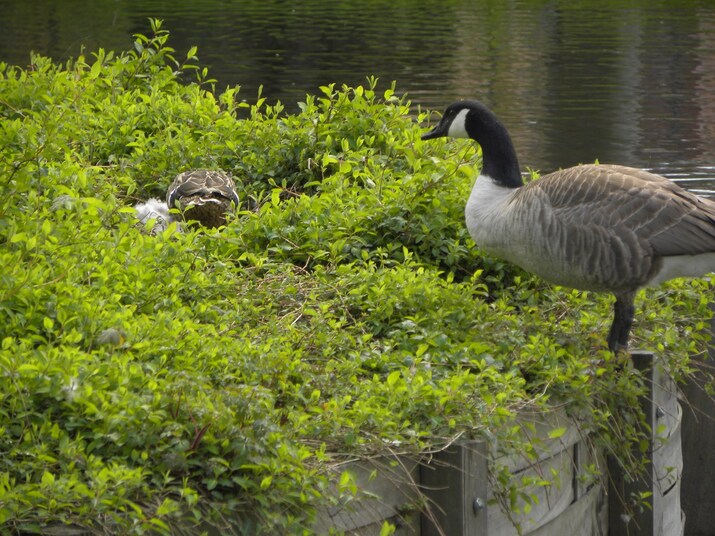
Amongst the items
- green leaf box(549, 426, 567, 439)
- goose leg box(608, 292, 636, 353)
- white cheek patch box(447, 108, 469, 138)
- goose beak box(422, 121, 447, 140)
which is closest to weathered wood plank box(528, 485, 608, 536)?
green leaf box(549, 426, 567, 439)

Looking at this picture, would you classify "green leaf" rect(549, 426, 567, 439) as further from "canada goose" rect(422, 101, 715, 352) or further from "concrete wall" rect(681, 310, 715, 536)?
"concrete wall" rect(681, 310, 715, 536)

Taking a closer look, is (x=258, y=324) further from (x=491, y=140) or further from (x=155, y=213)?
(x=155, y=213)

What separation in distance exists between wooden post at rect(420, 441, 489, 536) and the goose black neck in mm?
2284

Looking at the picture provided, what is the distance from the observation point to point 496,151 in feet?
21.8

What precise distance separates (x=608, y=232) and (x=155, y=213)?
3.00 metres

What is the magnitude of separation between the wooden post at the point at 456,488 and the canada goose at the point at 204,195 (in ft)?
10.1

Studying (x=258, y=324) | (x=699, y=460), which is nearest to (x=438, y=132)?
(x=258, y=324)

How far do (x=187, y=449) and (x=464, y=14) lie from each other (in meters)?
29.2

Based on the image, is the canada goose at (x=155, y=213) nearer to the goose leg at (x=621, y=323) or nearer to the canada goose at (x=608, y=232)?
the canada goose at (x=608, y=232)

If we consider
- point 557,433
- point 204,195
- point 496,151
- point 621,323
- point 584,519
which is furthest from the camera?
point 204,195

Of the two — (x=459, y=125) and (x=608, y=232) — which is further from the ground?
(x=459, y=125)

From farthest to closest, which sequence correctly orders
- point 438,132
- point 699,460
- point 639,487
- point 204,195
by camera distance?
point 204,195, point 438,132, point 699,460, point 639,487

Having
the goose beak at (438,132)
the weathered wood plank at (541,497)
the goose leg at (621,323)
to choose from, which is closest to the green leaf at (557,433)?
the weathered wood plank at (541,497)

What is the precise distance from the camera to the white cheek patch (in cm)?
679
